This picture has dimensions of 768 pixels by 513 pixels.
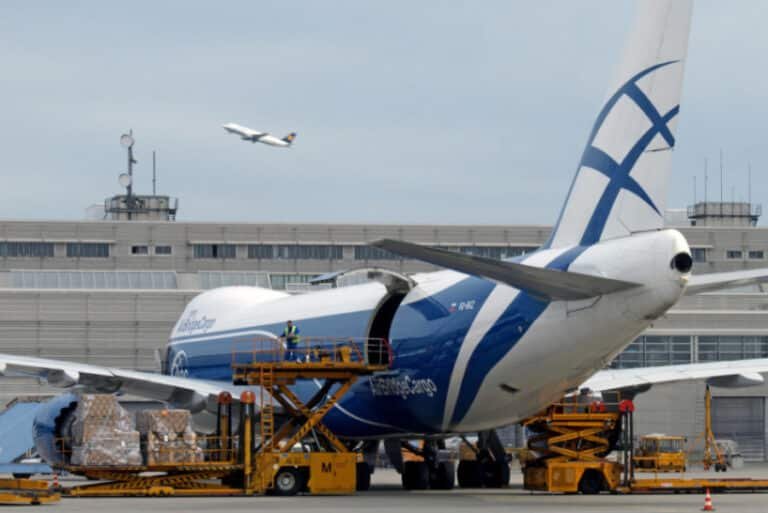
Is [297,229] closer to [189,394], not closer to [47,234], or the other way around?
[47,234]

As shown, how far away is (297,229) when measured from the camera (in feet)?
250

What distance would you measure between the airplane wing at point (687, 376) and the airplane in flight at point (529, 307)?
388cm

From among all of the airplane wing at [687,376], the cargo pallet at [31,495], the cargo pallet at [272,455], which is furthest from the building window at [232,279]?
the cargo pallet at [31,495]

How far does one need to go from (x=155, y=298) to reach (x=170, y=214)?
90.8ft

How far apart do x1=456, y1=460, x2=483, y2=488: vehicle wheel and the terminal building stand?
18.1m

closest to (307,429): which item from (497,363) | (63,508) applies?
(497,363)

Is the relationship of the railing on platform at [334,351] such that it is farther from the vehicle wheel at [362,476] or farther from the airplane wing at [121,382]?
the vehicle wheel at [362,476]

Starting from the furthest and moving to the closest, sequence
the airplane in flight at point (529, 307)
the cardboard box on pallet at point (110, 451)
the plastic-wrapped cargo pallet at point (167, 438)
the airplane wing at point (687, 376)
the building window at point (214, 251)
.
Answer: the building window at point (214, 251)
the airplane wing at point (687, 376)
the plastic-wrapped cargo pallet at point (167, 438)
the cardboard box on pallet at point (110, 451)
the airplane in flight at point (529, 307)

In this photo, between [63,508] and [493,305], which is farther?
[493,305]

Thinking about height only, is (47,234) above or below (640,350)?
above

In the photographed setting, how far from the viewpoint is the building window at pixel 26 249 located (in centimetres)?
7556

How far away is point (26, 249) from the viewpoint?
7594 centimetres

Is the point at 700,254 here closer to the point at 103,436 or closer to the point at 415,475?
the point at 415,475

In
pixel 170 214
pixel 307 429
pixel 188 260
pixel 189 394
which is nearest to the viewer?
pixel 307 429
